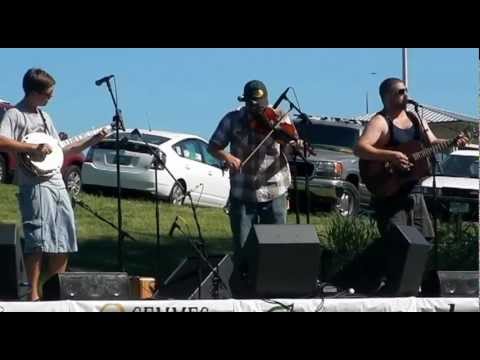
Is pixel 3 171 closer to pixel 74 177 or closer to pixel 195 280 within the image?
pixel 74 177

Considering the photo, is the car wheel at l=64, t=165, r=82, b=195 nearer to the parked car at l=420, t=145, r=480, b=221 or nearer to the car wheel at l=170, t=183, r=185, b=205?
the car wheel at l=170, t=183, r=185, b=205

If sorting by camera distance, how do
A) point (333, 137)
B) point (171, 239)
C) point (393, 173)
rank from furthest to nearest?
1. point (333, 137)
2. point (171, 239)
3. point (393, 173)

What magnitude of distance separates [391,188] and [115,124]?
1.92m

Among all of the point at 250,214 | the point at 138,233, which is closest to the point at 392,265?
the point at 250,214

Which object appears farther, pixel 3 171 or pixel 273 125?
pixel 3 171

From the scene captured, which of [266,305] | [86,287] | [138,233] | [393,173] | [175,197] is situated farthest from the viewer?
[175,197]

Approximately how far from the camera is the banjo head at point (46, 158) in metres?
6.86

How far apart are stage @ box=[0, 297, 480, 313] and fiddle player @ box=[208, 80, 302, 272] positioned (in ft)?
4.53

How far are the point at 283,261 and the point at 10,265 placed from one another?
1564 millimetres

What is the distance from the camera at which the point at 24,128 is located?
22.9 ft

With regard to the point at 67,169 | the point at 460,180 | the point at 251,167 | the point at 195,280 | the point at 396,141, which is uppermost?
the point at 396,141

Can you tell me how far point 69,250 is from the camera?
698 centimetres
